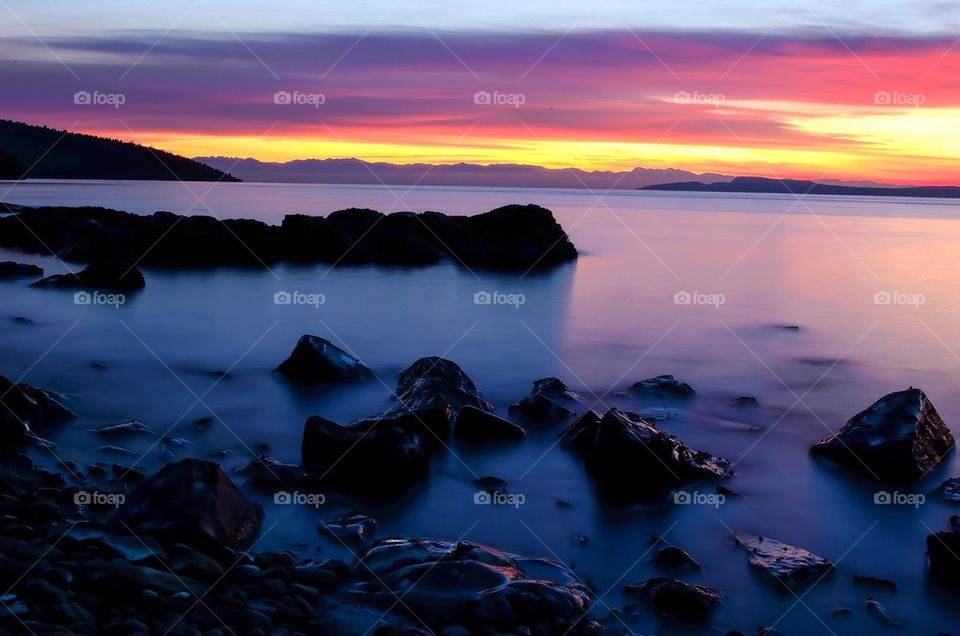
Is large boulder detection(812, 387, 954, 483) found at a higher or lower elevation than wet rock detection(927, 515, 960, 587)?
higher

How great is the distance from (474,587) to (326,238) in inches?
842

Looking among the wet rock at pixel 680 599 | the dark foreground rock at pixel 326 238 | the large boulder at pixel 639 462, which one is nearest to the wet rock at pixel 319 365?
the large boulder at pixel 639 462

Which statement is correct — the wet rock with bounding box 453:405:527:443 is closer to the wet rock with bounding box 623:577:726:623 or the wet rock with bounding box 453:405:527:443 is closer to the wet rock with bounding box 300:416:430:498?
the wet rock with bounding box 300:416:430:498

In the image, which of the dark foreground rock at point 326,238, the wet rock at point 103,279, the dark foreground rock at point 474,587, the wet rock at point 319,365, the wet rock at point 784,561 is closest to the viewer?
the dark foreground rock at point 474,587

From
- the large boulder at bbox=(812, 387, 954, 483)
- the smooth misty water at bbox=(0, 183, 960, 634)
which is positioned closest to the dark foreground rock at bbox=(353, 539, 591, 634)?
the smooth misty water at bbox=(0, 183, 960, 634)

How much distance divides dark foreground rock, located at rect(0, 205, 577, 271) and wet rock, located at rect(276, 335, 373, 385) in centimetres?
1334

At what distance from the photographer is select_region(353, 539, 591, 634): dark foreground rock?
504cm

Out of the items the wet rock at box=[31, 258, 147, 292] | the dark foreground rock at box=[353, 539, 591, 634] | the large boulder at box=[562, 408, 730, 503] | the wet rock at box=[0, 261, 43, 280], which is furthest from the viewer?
the wet rock at box=[0, 261, 43, 280]

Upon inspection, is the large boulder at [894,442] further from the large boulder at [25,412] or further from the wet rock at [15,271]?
the wet rock at [15,271]

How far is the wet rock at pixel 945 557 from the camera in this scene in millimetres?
6012

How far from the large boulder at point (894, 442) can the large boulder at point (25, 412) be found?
25.8 ft

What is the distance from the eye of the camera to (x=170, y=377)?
37.2 feet

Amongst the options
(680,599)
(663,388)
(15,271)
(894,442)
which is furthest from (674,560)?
(15,271)

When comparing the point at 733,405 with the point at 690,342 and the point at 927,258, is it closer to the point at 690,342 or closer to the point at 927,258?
the point at 690,342
